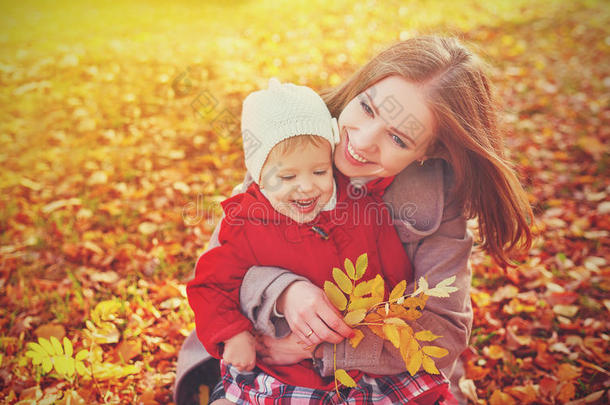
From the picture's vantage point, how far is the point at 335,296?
1520 millimetres

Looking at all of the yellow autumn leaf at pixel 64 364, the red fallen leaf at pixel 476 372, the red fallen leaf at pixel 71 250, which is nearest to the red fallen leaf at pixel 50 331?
the red fallen leaf at pixel 71 250

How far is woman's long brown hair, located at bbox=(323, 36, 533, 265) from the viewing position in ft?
5.74

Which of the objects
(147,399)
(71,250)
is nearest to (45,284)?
(71,250)

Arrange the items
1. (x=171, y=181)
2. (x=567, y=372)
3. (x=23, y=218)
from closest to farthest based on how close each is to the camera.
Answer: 1. (x=567, y=372)
2. (x=23, y=218)
3. (x=171, y=181)

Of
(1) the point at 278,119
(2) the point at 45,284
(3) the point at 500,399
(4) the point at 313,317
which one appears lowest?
(3) the point at 500,399

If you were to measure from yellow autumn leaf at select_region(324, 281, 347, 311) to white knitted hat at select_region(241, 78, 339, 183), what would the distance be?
1.75 ft

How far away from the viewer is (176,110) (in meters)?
4.79

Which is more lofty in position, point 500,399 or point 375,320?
point 375,320

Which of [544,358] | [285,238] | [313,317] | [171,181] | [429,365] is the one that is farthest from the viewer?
[171,181]

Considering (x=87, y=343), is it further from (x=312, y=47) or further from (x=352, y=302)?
(x=312, y=47)

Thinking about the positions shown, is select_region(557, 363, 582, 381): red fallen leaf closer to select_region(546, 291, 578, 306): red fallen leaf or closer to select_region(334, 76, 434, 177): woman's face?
select_region(546, 291, 578, 306): red fallen leaf

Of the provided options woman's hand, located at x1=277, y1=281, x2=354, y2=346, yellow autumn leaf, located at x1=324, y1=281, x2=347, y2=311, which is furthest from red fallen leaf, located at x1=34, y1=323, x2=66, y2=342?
yellow autumn leaf, located at x1=324, y1=281, x2=347, y2=311

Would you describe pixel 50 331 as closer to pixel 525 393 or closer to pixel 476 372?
pixel 476 372

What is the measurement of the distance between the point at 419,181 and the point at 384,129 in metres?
0.38
